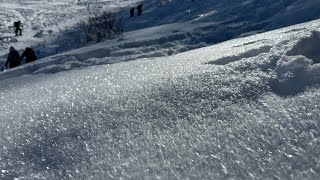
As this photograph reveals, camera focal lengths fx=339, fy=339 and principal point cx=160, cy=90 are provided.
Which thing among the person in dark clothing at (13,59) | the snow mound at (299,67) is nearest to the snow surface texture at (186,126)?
the snow mound at (299,67)

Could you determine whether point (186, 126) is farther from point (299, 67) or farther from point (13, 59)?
point (13, 59)

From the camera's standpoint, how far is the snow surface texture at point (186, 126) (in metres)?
1.03

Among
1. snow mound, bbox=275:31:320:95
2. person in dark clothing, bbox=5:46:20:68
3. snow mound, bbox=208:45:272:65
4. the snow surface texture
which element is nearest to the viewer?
the snow surface texture

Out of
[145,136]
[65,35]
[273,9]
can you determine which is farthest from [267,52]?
[65,35]

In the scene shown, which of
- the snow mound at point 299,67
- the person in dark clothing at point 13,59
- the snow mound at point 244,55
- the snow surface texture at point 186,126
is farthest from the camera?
the person in dark clothing at point 13,59

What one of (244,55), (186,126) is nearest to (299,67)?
(244,55)

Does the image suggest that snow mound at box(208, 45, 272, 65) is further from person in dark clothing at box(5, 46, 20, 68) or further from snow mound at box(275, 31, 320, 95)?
person in dark clothing at box(5, 46, 20, 68)

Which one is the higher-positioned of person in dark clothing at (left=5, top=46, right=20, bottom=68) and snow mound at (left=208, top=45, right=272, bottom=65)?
snow mound at (left=208, top=45, right=272, bottom=65)

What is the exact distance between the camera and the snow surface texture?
103cm

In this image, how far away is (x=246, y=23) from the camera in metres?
8.20

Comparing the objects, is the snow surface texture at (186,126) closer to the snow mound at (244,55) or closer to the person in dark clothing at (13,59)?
the snow mound at (244,55)

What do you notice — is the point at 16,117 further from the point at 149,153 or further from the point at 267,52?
the point at 267,52

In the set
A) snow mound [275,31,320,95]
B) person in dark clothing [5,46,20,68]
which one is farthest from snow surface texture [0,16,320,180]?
person in dark clothing [5,46,20,68]

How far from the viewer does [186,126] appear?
1.31m
